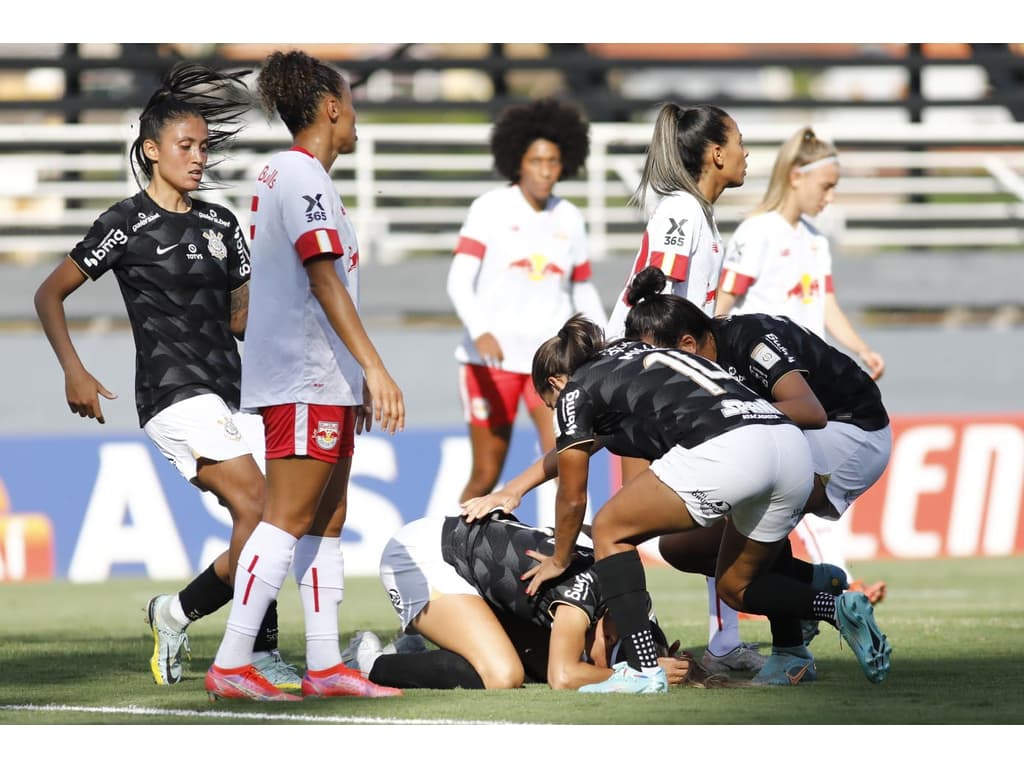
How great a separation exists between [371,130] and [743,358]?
431 inches

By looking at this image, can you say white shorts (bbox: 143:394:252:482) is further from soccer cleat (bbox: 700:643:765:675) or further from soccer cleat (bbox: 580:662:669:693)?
soccer cleat (bbox: 700:643:765:675)

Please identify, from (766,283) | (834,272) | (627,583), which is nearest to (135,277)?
(627,583)

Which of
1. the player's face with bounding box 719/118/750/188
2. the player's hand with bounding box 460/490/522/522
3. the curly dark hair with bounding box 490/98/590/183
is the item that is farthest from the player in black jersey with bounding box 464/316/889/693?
the curly dark hair with bounding box 490/98/590/183

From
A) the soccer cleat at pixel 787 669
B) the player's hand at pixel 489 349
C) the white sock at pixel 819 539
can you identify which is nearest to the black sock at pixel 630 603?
the soccer cleat at pixel 787 669

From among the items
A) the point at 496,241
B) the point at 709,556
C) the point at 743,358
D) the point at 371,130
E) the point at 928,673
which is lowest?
the point at 928,673

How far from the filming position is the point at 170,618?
20.2 ft

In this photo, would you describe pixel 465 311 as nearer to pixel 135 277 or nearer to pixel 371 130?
pixel 135 277

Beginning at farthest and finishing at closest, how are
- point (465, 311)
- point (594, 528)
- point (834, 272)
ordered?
point (834, 272), point (465, 311), point (594, 528)

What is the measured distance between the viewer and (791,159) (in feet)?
27.5

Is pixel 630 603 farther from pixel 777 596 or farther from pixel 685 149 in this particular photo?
pixel 685 149

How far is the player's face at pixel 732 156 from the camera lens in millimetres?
6492

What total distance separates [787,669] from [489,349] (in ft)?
10.2

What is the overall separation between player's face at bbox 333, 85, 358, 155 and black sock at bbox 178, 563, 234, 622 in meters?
1.75

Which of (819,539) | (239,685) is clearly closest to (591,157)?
(819,539)
